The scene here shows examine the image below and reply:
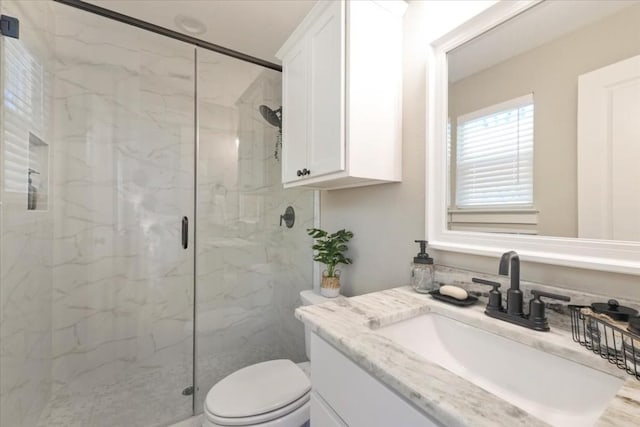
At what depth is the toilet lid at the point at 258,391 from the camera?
3.51 feet

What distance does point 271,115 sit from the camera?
2.12m

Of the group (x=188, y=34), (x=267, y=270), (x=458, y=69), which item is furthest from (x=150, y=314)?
(x=458, y=69)

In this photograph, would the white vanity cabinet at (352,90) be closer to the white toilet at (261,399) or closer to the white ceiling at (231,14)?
the white ceiling at (231,14)

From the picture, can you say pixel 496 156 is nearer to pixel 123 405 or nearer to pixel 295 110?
pixel 295 110

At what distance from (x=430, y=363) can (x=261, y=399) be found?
0.85m

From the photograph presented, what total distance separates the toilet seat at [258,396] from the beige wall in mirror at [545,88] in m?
0.95

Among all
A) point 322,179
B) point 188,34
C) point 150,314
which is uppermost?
point 188,34

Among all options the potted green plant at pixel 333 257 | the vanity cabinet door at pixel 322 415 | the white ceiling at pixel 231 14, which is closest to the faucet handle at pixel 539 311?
the vanity cabinet door at pixel 322 415

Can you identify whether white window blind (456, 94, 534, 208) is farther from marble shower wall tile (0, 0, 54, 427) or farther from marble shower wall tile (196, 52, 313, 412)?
marble shower wall tile (0, 0, 54, 427)

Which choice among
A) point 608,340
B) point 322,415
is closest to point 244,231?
point 322,415

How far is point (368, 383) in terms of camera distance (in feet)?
1.94

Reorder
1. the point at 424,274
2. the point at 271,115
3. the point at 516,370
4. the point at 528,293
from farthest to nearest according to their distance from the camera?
the point at 271,115, the point at 424,274, the point at 528,293, the point at 516,370

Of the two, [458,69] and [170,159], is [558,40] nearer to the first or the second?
[458,69]

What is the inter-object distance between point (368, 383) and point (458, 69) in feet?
3.65
